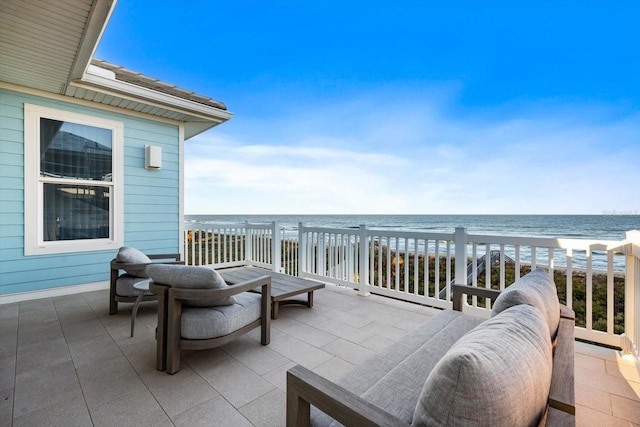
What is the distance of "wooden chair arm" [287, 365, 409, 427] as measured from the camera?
85 centimetres

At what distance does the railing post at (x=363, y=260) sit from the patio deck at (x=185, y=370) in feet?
2.40

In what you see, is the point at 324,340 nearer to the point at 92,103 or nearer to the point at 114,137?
the point at 114,137

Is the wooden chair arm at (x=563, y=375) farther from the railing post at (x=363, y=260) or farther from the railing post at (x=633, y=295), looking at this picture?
the railing post at (x=363, y=260)

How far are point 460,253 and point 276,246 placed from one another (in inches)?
131

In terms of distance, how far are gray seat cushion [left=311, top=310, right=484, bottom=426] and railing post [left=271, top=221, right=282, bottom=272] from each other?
3.83 metres

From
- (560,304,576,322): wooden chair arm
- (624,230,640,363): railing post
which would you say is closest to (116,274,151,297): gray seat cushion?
(560,304,576,322): wooden chair arm

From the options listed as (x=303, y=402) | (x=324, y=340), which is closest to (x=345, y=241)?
(x=324, y=340)

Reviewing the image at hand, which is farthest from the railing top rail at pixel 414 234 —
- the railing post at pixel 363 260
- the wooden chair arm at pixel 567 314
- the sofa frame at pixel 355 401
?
the sofa frame at pixel 355 401

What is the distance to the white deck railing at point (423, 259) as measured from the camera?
247cm

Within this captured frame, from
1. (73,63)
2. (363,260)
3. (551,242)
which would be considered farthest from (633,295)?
(73,63)

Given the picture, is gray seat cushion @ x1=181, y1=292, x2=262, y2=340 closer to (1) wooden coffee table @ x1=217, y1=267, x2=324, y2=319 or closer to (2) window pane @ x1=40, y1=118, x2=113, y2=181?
(1) wooden coffee table @ x1=217, y1=267, x2=324, y2=319

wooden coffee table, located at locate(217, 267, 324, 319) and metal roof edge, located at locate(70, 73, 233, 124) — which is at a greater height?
metal roof edge, located at locate(70, 73, 233, 124)

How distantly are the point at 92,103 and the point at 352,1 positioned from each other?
18.4 feet

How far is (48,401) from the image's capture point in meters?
1.81
